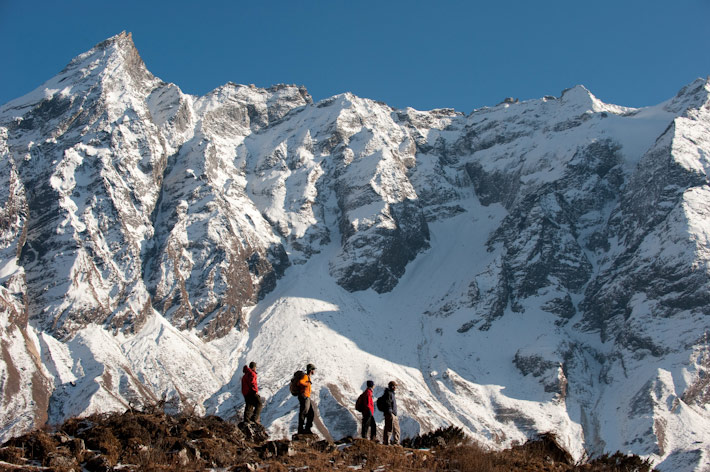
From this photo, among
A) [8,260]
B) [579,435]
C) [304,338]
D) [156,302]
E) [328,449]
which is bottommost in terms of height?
[579,435]

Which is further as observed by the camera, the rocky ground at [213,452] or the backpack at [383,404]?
the backpack at [383,404]

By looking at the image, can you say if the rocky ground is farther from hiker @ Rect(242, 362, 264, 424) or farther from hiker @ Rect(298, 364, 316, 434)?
hiker @ Rect(242, 362, 264, 424)

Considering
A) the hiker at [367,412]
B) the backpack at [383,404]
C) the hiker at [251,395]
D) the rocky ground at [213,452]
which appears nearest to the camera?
the rocky ground at [213,452]

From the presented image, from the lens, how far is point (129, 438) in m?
23.3

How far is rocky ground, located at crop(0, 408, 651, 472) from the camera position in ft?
70.5

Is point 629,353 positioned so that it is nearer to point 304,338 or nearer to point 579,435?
point 579,435

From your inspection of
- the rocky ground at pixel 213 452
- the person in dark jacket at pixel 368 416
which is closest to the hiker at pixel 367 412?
the person in dark jacket at pixel 368 416

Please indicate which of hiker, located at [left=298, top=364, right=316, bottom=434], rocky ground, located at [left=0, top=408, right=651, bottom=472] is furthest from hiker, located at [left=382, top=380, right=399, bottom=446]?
hiker, located at [left=298, top=364, right=316, bottom=434]

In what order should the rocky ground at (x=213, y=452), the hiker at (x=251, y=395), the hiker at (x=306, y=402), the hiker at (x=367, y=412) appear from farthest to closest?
the hiker at (x=251, y=395)
the hiker at (x=367, y=412)
the hiker at (x=306, y=402)
the rocky ground at (x=213, y=452)

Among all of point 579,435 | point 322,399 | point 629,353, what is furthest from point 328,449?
point 629,353

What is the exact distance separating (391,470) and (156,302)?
18184cm

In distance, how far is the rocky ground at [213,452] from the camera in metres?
21.5

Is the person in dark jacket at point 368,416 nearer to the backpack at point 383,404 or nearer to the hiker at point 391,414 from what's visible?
the backpack at point 383,404

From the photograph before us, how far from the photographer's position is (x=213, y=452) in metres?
23.3
